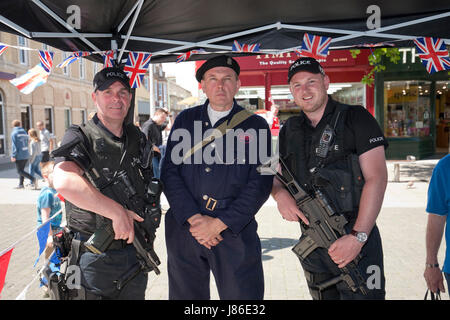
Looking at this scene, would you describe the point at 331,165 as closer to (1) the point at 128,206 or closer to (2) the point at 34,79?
(1) the point at 128,206

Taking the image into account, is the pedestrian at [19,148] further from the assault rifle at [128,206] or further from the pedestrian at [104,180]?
the assault rifle at [128,206]

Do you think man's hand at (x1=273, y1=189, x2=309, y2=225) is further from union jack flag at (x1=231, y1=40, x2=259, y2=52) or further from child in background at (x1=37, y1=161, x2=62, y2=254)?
child in background at (x1=37, y1=161, x2=62, y2=254)

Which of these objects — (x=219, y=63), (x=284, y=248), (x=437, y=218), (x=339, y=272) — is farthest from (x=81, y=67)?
(x=437, y=218)

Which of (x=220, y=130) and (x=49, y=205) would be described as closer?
(x=220, y=130)

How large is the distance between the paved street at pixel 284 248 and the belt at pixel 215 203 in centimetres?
179

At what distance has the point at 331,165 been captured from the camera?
248 cm

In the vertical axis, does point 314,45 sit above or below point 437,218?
above

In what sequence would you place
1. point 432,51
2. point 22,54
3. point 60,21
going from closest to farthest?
point 60,21 < point 432,51 < point 22,54

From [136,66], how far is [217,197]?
2170 millimetres
